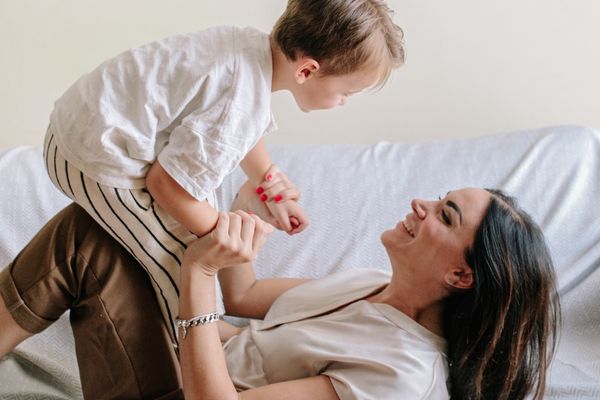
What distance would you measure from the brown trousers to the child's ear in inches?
16.8

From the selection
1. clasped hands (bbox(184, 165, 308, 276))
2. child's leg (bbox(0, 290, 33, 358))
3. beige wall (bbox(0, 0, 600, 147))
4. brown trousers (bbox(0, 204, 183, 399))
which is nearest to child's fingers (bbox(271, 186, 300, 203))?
clasped hands (bbox(184, 165, 308, 276))

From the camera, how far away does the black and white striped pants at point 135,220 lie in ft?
3.67

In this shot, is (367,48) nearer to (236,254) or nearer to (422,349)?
(236,254)

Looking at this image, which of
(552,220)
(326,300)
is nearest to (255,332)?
(326,300)

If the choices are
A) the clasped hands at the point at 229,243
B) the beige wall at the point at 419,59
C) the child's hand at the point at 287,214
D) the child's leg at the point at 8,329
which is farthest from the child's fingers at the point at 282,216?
the beige wall at the point at 419,59

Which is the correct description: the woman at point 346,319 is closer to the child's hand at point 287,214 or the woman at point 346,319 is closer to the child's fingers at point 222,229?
the child's fingers at point 222,229

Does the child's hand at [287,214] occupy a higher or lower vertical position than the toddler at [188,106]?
lower

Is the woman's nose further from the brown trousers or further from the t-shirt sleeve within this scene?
the brown trousers

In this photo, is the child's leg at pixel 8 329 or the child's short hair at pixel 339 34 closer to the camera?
the child's short hair at pixel 339 34

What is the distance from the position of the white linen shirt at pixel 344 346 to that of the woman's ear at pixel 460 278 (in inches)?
3.9

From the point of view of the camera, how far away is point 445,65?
2.11 metres

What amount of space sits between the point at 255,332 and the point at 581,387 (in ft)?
2.17

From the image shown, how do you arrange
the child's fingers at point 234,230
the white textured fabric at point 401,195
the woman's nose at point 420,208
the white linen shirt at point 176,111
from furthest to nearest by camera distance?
the white textured fabric at point 401,195
the woman's nose at point 420,208
the child's fingers at point 234,230
the white linen shirt at point 176,111

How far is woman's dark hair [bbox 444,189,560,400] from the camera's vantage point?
1.26m
